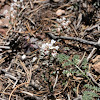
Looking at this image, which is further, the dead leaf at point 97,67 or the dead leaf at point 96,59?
the dead leaf at point 96,59

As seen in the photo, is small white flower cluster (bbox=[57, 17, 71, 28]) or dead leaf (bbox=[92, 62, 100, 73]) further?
small white flower cluster (bbox=[57, 17, 71, 28])

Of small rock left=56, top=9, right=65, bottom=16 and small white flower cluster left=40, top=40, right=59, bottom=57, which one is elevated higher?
small rock left=56, top=9, right=65, bottom=16

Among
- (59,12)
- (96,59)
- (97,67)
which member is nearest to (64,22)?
(59,12)

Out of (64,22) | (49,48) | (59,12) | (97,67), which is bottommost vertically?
(97,67)

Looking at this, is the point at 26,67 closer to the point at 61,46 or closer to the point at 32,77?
the point at 32,77

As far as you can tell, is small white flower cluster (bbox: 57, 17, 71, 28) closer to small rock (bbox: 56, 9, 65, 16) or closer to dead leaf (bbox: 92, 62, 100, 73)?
small rock (bbox: 56, 9, 65, 16)

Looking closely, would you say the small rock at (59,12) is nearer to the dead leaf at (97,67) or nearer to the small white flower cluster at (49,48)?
the small white flower cluster at (49,48)

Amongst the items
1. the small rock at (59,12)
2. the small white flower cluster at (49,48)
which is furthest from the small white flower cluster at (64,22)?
the small white flower cluster at (49,48)

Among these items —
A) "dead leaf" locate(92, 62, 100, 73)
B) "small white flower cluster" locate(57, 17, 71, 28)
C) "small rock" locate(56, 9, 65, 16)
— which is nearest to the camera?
"dead leaf" locate(92, 62, 100, 73)

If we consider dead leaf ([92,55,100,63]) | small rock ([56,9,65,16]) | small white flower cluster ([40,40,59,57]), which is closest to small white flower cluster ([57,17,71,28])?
small rock ([56,9,65,16])

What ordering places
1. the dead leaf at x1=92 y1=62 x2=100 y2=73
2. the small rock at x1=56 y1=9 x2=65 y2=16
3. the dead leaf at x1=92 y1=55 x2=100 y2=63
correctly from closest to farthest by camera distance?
1. the dead leaf at x1=92 y1=62 x2=100 y2=73
2. the dead leaf at x1=92 y1=55 x2=100 y2=63
3. the small rock at x1=56 y1=9 x2=65 y2=16

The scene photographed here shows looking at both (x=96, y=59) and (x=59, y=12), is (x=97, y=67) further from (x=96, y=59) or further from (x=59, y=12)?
(x=59, y=12)
